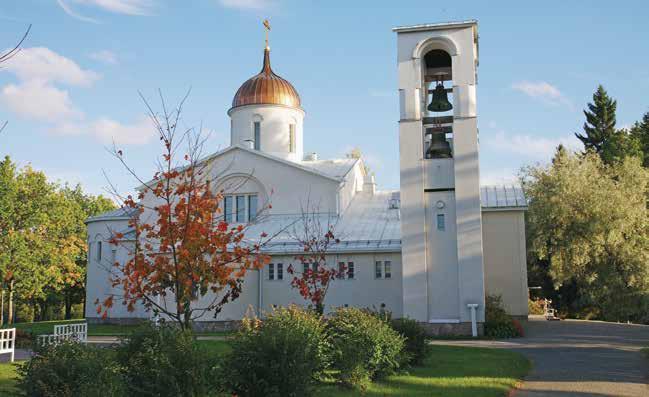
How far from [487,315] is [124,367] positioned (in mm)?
15993

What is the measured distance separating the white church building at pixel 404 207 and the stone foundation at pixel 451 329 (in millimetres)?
33

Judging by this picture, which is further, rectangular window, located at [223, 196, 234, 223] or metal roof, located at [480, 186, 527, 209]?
rectangular window, located at [223, 196, 234, 223]

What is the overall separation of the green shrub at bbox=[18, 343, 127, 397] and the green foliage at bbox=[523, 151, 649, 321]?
93.0 ft

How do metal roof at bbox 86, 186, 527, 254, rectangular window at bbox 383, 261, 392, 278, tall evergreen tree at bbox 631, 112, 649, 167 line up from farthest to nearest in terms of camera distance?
tall evergreen tree at bbox 631, 112, 649, 167, metal roof at bbox 86, 186, 527, 254, rectangular window at bbox 383, 261, 392, 278

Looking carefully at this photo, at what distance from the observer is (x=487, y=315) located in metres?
22.0

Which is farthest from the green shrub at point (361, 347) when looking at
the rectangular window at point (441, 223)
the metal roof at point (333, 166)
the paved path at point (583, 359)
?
the metal roof at point (333, 166)

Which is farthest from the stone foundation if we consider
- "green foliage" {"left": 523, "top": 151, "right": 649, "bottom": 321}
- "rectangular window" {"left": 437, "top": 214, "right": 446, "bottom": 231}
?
"green foliage" {"left": 523, "top": 151, "right": 649, "bottom": 321}

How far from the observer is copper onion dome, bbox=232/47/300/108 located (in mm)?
34375

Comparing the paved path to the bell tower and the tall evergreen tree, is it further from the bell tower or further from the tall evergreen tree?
the tall evergreen tree

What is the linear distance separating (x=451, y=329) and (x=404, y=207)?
433 cm

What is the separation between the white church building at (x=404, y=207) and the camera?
21.4 m

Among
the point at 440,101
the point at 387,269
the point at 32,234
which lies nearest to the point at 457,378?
the point at 440,101

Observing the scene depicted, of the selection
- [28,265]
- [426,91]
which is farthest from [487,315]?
[28,265]

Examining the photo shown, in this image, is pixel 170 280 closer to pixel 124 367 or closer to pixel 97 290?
pixel 124 367
